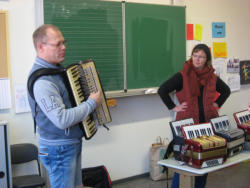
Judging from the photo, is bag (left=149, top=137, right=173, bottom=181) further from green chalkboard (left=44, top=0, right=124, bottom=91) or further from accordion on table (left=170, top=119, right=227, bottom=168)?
accordion on table (left=170, top=119, right=227, bottom=168)

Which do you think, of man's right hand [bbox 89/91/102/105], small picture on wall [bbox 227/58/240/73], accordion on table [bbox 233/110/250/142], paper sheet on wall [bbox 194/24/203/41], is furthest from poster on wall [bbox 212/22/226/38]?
man's right hand [bbox 89/91/102/105]

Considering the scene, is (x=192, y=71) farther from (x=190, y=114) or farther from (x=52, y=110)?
(x=52, y=110)

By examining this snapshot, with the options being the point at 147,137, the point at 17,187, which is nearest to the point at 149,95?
the point at 147,137

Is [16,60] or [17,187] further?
[16,60]

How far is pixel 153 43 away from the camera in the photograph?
3639mm

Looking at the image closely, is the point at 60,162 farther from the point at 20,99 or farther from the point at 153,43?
the point at 153,43

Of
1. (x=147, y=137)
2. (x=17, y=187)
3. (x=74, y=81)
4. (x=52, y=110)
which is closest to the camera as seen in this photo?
(x=52, y=110)

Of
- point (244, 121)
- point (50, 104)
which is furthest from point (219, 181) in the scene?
point (50, 104)

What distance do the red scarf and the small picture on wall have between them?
1.86 metres

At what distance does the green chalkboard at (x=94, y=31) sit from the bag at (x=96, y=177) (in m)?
0.83

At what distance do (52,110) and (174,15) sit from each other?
2490 mm

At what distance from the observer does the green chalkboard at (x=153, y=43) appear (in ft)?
11.5

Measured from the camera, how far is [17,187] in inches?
104

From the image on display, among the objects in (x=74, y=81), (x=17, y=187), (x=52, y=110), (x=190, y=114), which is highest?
(x=74, y=81)
